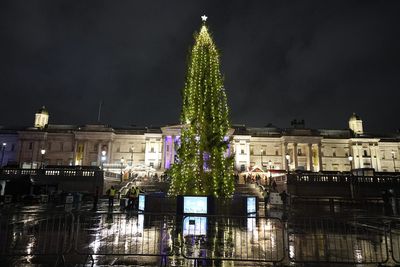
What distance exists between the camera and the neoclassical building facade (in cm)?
8206

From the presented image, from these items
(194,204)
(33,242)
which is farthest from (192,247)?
(194,204)

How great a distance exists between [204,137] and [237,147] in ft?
214

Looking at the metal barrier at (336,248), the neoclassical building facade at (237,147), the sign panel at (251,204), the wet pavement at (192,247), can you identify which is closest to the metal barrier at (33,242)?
the wet pavement at (192,247)

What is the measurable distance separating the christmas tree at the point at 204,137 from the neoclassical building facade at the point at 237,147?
61.8 meters

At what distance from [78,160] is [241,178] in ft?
157

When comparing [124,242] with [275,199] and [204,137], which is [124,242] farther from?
[275,199]

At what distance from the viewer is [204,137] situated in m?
17.5

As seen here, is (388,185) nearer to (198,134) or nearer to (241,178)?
(241,178)

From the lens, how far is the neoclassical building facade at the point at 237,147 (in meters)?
82.1

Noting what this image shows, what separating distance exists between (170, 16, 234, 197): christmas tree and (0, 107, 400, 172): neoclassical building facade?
203 ft

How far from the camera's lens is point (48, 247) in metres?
9.16

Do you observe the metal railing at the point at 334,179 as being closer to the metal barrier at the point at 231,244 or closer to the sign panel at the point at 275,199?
the sign panel at the point at 275,199

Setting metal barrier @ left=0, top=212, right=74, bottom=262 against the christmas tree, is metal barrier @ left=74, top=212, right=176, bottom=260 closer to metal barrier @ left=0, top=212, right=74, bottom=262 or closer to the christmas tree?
metal barrier @ left=0, top=212, right=74, bottom=262

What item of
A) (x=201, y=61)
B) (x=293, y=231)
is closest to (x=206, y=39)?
(x=201, y=61)
